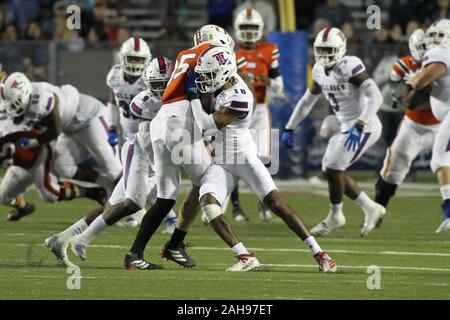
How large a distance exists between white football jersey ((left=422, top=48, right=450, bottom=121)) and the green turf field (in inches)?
42.4

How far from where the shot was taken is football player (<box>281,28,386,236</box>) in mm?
12242

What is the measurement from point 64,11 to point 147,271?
35.6 ft

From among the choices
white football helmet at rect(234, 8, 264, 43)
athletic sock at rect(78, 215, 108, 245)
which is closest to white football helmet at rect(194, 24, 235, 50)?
athletic sock at rect(78, 215, 108, 245)

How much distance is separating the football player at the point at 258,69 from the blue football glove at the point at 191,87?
3673 millimetres

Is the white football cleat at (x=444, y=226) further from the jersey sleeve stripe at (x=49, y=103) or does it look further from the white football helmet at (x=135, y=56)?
the jersey sleeve stripe at (x=49, y=103)

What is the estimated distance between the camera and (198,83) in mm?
9633

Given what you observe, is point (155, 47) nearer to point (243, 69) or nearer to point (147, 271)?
point (243, 69)

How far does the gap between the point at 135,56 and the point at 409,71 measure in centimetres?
266

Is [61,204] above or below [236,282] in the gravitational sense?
below

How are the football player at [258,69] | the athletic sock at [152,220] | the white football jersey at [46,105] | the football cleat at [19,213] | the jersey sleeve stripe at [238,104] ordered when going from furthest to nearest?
the football player at [258,69], the football cleat at [19,213], the white football jersey at [46,105], the athletic sock at [152,220], the jersey sleeve stripe at [238,104]

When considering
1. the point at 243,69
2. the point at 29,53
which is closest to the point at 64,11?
the point at 29,53

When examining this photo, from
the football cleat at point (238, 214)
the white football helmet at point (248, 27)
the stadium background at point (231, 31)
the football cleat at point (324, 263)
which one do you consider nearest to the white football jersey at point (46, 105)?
the football cleat at point (238, 214)

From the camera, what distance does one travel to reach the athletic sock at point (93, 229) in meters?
10.0
